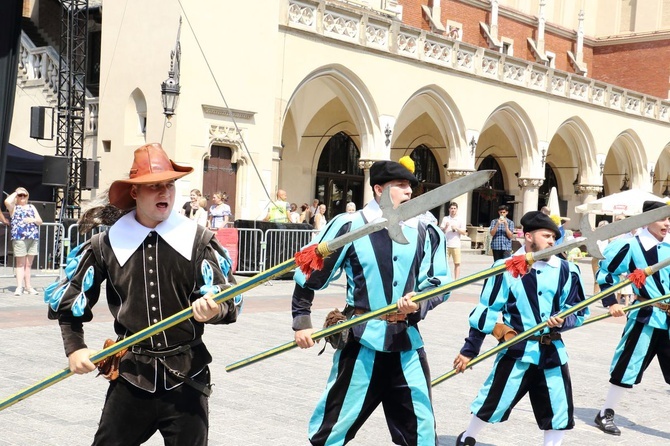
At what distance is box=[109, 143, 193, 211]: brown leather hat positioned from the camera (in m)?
3.75

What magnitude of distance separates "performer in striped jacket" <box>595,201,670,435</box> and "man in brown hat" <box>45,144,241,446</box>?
12.9 feet

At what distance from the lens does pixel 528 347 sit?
18.0 ft

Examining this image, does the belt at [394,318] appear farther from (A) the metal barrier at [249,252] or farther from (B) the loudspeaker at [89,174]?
(B) the loudspeaker at [89,174]

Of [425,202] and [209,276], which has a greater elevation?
[425,202]

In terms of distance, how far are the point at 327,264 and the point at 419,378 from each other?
762 millimetres

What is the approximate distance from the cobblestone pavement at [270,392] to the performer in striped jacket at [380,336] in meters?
1.44

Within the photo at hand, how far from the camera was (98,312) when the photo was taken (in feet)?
38.2

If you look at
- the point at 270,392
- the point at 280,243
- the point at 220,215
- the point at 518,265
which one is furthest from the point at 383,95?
the point at 518,265

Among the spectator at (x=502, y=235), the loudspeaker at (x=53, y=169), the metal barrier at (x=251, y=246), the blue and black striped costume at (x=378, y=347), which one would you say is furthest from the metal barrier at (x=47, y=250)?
the blue and black striped costume at (x=378, y=347)

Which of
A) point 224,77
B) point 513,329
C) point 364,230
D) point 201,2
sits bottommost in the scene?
point 513,329

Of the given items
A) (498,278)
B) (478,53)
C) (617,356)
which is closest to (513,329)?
(498,278)

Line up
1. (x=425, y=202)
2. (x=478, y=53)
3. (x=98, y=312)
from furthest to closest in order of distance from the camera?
(x=478, y=53)
(x=98, y=312)
(x=425, y=202)

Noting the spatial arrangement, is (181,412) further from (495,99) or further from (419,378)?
(495,99)

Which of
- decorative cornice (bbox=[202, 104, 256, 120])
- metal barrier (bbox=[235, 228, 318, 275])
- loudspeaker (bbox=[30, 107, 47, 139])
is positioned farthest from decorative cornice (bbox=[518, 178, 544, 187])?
loudspeaker (bbox=[30, 107, 47, 139])
